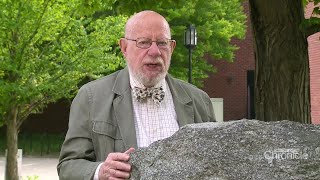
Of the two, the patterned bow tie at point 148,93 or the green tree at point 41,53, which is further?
the green tree at point 41,53

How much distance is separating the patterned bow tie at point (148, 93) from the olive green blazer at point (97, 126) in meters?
0.05

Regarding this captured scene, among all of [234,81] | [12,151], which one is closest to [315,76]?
[234,81]

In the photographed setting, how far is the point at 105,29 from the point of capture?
1102 cm

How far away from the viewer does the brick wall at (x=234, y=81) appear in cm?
2792

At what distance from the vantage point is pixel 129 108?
342cm

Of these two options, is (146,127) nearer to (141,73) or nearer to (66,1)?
(141,73)

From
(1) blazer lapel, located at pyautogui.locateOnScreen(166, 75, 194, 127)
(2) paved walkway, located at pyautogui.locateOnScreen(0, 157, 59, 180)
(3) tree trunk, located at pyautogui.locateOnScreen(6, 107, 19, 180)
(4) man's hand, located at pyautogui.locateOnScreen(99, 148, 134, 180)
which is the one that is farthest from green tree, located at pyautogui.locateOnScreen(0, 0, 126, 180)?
(4) man's hand, located at pyautogui.locateOnScreen(99, 148, 134, 180)

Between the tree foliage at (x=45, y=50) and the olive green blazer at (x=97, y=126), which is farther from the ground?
the tree foliage at (x=45, y=50)

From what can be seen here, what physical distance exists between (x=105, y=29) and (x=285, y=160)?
8.40m

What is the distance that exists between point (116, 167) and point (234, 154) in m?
0.59

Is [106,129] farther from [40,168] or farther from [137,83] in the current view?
[40,168]

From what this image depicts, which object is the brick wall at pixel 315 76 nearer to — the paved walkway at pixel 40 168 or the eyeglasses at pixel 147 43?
the paved walkway at pixel 40 168

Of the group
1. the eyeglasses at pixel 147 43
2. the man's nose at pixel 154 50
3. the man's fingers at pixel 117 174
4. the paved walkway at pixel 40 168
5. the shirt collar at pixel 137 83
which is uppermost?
the eyeglasses at pixel 147 43

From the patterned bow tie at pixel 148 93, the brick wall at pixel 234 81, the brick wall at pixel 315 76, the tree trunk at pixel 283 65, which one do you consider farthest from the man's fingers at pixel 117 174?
the brick wall at pixel 234 81
